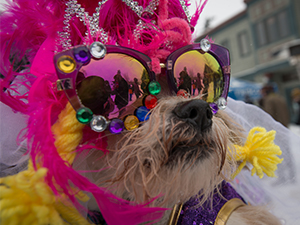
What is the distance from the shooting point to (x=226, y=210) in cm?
132

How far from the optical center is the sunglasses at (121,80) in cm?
94

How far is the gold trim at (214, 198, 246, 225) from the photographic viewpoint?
1271 millimetres

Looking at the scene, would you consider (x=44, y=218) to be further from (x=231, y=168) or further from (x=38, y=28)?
(x=231, y=168)

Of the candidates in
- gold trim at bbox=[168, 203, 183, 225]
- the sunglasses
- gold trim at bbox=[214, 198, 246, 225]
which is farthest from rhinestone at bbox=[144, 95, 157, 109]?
gold trim at bbox=[214, 198, 246, 225]

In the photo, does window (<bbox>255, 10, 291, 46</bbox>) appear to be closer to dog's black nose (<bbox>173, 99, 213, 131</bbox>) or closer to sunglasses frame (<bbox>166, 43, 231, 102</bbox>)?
sunglasses frame (<bbox>166, 43, 231, 102</bbox>)

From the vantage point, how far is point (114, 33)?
111 cm

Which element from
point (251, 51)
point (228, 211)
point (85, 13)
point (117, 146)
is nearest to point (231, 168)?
point (228, 211)

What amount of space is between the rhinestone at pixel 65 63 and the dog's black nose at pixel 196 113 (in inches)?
19.2

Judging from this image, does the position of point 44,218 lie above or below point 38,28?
below

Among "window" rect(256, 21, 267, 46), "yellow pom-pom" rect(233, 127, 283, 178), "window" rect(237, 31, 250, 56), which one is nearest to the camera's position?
"yellow pom-pom" rect(233, 127, 283, 178)

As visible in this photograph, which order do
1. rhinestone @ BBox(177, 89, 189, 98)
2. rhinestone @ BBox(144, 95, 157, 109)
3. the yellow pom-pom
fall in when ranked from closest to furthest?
1. rhinestone @ BBox(144, 95, 157, 109)
2. rhinestone @ BBox(177, 89, 189, 98)
3. the yellow pom-pom

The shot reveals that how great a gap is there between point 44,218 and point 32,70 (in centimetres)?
60

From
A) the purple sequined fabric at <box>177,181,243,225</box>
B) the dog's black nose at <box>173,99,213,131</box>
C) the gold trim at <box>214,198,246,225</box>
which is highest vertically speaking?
the dog's black nose at <box>173,99,213,131</box>

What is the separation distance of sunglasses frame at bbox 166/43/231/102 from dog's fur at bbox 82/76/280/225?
0.14m
